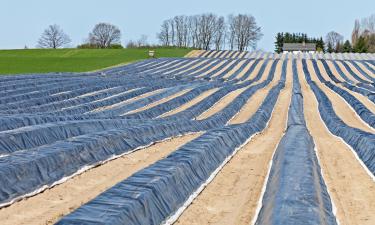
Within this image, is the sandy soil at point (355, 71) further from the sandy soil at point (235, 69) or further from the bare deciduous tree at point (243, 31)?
the bare deciduous tree at point (243, 31)

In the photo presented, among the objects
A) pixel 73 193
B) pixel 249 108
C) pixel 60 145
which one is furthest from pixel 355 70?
pixel 73 193

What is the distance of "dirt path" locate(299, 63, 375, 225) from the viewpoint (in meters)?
8.38

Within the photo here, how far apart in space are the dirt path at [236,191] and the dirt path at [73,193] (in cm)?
211

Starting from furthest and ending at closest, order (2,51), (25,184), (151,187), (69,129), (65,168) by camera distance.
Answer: (2,51) < (69,129) < (65,168) < (25,184) < (151,187)

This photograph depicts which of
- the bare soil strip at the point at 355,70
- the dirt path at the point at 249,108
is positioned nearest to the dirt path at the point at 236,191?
the dirt path at the point at 249,108

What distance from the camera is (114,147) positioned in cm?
1293

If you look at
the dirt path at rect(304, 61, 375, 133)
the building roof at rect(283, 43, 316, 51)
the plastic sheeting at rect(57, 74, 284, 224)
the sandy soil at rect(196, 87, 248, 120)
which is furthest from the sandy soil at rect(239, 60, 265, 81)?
the building roof at rect(283, 43, 316, 51)

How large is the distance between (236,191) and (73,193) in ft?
11.3

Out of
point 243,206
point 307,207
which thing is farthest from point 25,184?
point 307,207

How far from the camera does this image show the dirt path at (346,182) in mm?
8375

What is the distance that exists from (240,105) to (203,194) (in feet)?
52.2

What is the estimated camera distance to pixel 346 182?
10.6 meters

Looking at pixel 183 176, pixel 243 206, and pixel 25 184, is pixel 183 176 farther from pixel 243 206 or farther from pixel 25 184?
pixel 25 184

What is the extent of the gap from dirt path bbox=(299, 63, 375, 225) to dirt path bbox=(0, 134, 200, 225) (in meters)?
4.68
